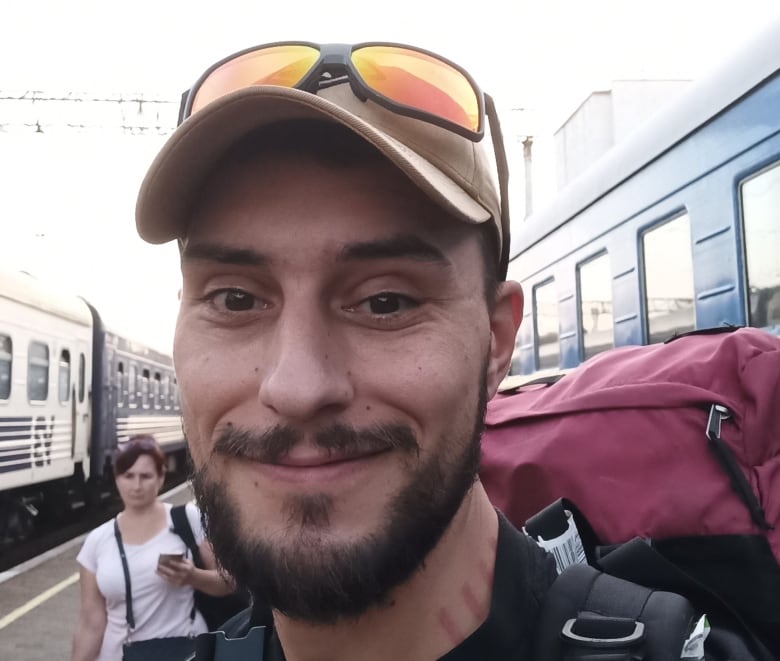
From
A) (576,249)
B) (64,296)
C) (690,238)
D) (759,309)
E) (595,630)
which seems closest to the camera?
(595,630)

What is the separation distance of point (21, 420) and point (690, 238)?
26.0 feet

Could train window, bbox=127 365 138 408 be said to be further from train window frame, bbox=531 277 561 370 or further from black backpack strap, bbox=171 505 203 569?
black backpack strap, bbox=171 505 203 569

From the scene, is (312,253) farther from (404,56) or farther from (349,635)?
(349,635)

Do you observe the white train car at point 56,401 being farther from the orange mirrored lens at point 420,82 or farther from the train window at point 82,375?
the orange mirrored lens at point 420,82

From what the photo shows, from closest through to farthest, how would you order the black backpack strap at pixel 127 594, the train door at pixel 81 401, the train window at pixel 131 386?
the black backpack strap at pixel 127 594, the train door at pixel 81 401, the train window at pixel 131 386

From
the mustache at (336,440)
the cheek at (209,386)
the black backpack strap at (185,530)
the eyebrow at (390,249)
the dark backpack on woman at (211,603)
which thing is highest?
the eyebrow at (390,249)

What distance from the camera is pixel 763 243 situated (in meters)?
3.72

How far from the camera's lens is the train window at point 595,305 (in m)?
5.55

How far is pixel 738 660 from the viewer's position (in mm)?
1264

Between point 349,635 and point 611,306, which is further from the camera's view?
point 611,306

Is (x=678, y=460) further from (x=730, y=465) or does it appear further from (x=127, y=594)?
(x=127, y=594)

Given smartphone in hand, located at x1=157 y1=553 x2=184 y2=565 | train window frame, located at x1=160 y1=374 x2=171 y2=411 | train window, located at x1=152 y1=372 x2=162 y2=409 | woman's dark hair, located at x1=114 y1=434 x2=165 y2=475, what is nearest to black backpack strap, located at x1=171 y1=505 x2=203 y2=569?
smartphone in hand, located at x1=157 y1=553 x2=184 y2=565

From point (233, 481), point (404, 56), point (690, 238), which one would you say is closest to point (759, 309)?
point (690, 238)

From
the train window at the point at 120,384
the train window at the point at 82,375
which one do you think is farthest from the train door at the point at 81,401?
the train window at the point at 120,384
